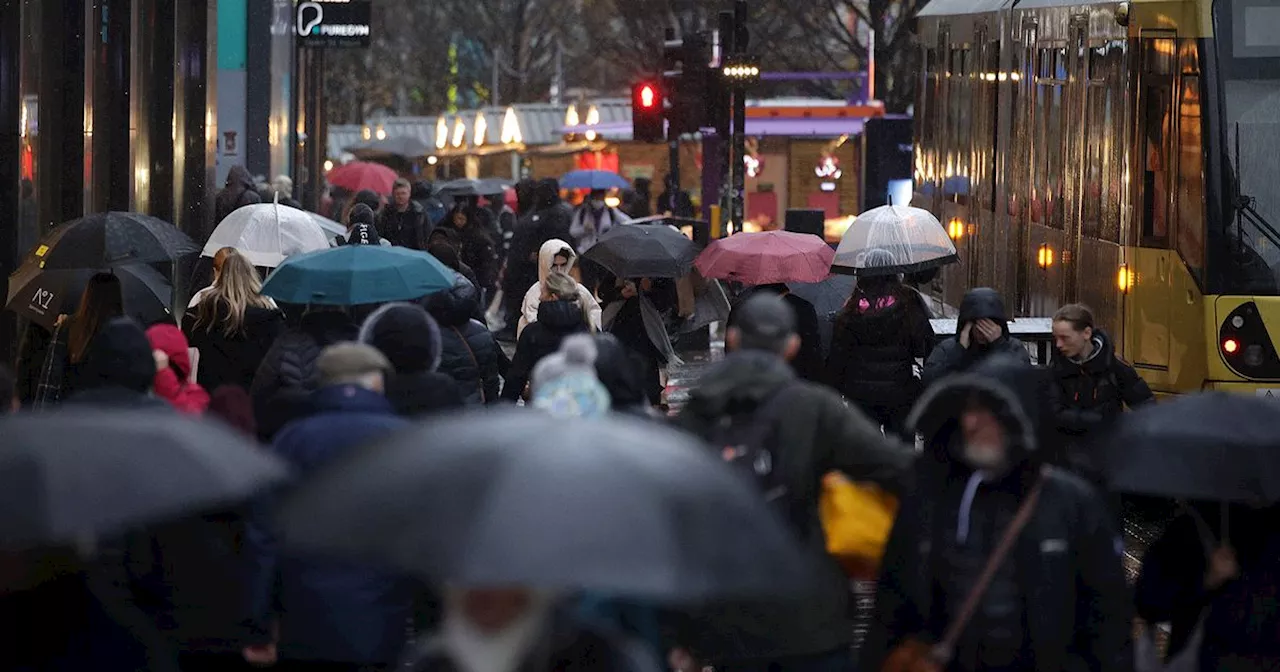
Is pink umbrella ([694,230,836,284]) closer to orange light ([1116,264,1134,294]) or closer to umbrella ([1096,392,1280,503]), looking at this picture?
orange light ([1116,264,1134,294])

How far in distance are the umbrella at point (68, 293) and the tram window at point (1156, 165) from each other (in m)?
6.01

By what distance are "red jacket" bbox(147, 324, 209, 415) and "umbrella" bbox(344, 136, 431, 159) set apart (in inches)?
1700

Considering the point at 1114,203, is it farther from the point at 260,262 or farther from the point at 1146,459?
the point at 1146,459

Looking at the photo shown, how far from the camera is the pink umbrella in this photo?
543 inches

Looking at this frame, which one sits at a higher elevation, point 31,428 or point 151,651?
point 31,428

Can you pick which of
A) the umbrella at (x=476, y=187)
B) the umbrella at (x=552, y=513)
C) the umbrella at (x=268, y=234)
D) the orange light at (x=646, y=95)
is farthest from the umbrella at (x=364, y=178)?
the umbrella at (x=552, y=513)

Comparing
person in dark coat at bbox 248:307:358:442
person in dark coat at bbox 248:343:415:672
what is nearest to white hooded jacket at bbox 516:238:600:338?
person in dark coat at bbox 248:307:358:442

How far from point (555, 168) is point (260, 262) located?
48.0 meters

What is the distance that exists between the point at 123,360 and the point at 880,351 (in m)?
6.11

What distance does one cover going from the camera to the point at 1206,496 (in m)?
6.32

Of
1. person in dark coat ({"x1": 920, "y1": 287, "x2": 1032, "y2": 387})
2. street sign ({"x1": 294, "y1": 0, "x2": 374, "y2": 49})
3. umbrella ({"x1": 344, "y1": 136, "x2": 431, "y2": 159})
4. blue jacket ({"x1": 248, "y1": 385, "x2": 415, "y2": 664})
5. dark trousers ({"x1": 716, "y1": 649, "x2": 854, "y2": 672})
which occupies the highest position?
street sign ({"x1": 294, "y1": 0, "x2": 374, "y2": 49})

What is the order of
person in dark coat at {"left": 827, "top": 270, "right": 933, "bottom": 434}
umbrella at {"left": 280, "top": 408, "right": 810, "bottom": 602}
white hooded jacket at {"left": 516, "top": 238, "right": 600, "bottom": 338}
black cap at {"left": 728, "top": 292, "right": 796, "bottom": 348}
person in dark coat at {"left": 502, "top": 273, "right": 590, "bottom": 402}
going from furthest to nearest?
white hooded jacket at {"left": 516, "top": 238, "right": 600, "bottom": 338}
person in dark coat at {"left": 827, "top": 270, "right": 933, "bottom": 434}
person in dark coat at {"left": 502, "top": 273, "right": 590, "bottom": 402}
black cap at {"left": 728, "top": 292, "right": 796, "bottom": 348}
umbrella at {"left": 280, "top": 408, "right": 810, "bottom": 602}

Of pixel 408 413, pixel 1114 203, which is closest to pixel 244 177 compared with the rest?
pixel 1114 203

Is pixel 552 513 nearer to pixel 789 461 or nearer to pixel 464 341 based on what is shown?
pixel 789 461
